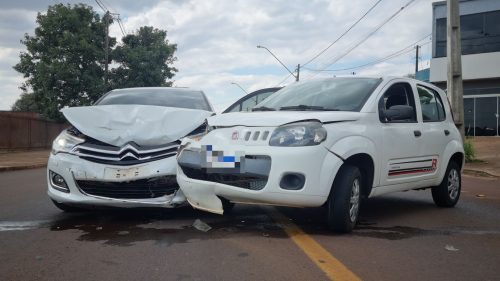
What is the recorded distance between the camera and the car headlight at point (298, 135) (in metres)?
4.54

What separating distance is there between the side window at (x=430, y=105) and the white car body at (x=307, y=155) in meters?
0.48

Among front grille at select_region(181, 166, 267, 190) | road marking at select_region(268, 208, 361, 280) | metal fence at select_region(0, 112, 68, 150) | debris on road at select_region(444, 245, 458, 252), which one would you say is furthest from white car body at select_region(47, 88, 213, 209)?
metal fence at select_region(0, 112, 68, 150)

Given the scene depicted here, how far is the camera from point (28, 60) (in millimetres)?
29234

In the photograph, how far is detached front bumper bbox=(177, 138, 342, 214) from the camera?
14.6 ft

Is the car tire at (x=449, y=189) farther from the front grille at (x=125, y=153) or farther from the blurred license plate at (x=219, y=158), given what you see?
the front grille at (x=125, y=153)

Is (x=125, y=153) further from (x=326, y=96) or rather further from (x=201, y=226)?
(x=326, y=96)

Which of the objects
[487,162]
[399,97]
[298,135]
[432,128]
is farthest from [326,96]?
[487,162]

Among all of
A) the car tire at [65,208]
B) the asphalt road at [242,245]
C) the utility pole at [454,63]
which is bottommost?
the asphalt road at [242,245]

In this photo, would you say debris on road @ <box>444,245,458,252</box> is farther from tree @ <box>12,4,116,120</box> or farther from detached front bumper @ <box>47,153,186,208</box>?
tree @ <box>12,4,116,120</box>

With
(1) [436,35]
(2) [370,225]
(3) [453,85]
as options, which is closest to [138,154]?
(2) [370,225]

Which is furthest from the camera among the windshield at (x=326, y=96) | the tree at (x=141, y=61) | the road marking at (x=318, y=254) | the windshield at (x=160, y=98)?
the tree at (x=141, y=61)

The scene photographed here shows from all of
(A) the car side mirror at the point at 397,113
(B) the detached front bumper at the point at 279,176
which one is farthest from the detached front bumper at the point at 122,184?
(A) the car side mirror at the point at 397,113

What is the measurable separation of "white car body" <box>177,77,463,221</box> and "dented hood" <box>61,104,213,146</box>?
0.50 m

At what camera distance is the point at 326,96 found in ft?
18.3
